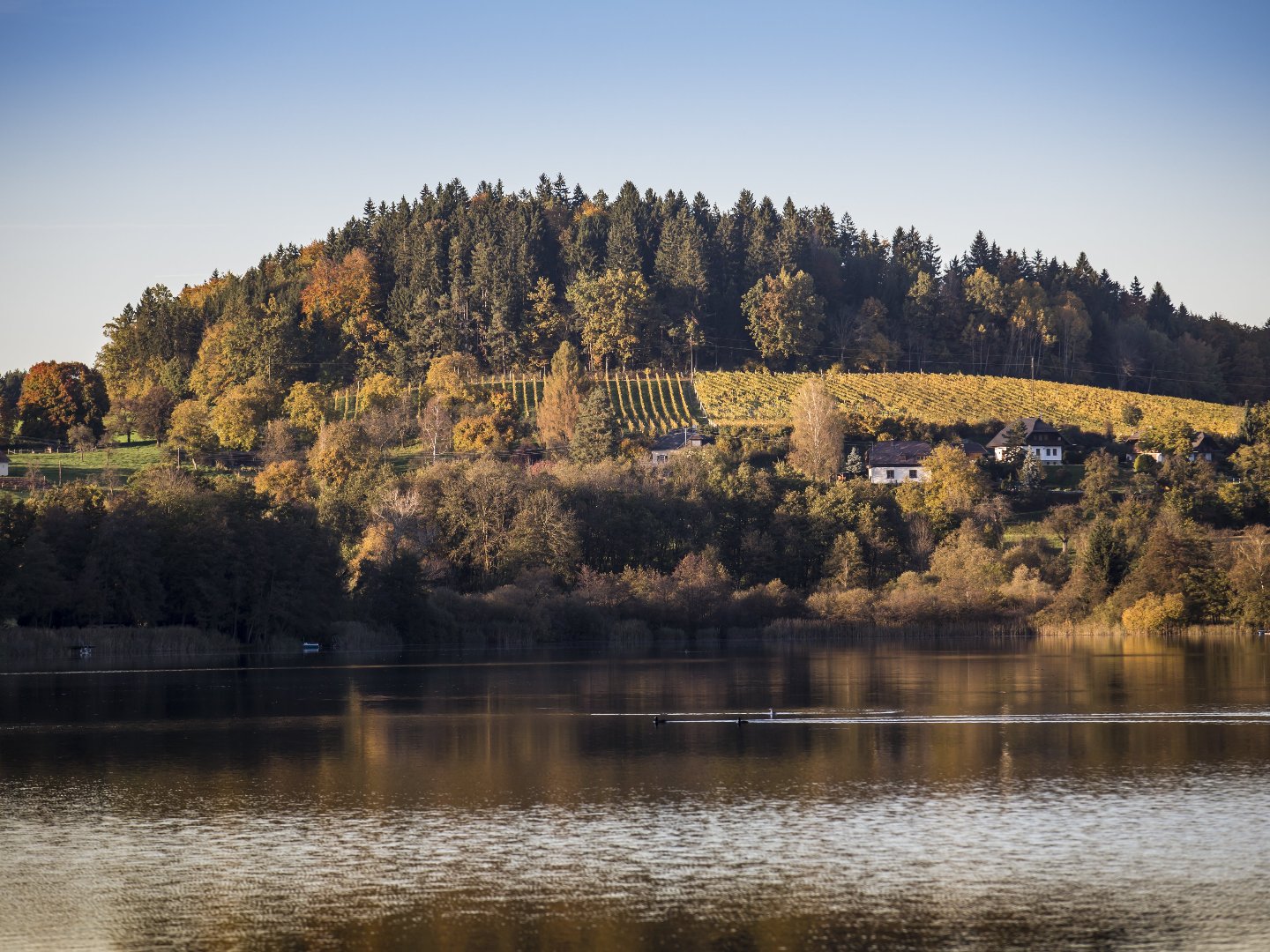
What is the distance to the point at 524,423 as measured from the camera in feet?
489

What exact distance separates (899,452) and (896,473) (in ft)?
12.9

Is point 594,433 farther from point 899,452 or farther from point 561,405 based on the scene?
point 899,452

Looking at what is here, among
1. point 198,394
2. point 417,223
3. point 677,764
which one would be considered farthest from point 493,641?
point 417,223

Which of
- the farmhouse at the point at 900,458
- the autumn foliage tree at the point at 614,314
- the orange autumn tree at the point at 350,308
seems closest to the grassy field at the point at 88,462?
the orange autumn tree at the point at 350,308

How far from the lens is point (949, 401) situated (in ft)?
518

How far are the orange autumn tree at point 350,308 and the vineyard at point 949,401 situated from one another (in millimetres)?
43011

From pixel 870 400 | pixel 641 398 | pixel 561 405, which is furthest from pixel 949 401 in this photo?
pixel 561 405

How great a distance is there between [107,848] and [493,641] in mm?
61276

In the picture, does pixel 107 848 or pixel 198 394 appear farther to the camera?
pixel 198 394

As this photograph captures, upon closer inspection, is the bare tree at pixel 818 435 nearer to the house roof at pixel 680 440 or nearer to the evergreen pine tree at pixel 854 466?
the evergreen pine tree at pixel 854 466

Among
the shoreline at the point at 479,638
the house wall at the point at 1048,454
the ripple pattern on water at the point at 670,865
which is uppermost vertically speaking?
the house wall at the point at 1048,454

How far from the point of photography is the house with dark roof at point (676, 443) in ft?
432

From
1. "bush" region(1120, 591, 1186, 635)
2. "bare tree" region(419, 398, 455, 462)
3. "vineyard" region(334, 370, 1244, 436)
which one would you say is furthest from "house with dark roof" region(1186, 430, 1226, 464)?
"bare tree" region(419, 398, 455, 462)

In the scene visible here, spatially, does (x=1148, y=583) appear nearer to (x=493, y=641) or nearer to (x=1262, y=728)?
(x=493, y=641)
